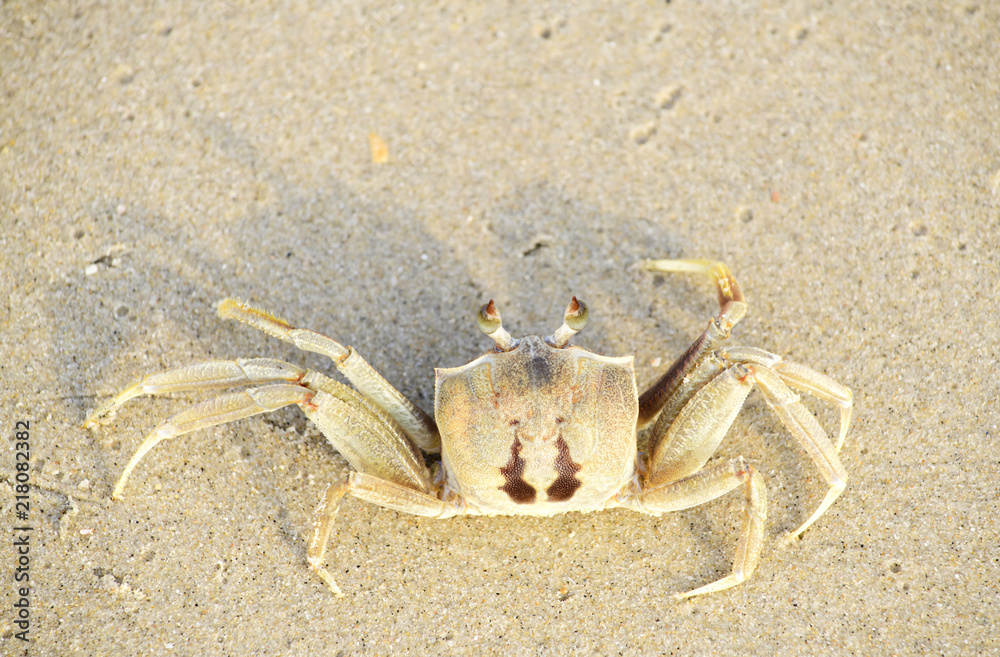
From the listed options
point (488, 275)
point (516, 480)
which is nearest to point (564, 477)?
point (516, 480)

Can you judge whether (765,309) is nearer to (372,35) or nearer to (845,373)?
(845,373)

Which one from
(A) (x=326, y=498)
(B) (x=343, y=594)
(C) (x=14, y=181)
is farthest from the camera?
(C) (x=14, y=181)

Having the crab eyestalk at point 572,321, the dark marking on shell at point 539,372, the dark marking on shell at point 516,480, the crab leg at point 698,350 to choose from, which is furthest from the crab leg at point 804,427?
the dark marking on shell at point 516,480

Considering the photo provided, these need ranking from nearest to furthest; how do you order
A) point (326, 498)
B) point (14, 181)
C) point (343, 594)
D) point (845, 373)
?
point (326, 498)
point (343, 594)
point (845, 373)
point (14, 181)

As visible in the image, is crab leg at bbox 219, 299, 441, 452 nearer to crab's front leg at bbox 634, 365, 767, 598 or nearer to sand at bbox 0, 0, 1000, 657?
sand at bbox 0, 0, 1000, 657

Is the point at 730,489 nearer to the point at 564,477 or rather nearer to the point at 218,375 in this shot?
the point at 564,477

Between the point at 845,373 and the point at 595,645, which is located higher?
the point at 845,373

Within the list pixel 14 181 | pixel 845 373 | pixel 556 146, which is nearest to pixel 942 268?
pixel 845 373

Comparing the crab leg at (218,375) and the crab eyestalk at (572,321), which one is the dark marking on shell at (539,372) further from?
the crab leg at (218,375)
